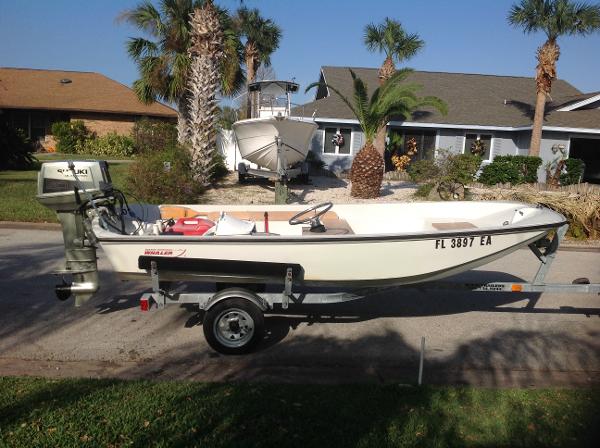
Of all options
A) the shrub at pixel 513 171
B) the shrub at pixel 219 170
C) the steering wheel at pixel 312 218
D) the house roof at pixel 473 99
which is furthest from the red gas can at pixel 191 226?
the house roof at pixel 473 99

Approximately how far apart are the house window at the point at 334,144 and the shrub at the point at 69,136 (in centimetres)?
1594

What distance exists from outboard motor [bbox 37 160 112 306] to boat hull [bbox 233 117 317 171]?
11.6 m

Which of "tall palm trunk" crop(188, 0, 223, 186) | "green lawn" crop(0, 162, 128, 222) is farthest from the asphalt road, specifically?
"tall palm trunk" crop(188, 0, 223, 186)

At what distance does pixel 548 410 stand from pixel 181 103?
21549 millimetres

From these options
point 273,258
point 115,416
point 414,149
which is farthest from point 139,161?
point 414,149

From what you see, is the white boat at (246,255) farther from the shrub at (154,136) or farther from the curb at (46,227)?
the shrub at (154,136)

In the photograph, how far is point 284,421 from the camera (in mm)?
3822

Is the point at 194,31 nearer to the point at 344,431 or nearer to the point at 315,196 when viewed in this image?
the point at 315,196

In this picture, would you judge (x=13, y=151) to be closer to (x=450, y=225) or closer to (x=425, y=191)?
(x=425, y=191)

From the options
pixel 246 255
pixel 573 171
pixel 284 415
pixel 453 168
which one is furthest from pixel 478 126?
pixel 284 415

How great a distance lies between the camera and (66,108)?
32.7 meters

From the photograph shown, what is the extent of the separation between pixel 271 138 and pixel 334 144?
23.6ft

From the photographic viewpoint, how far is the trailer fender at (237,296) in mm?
5172

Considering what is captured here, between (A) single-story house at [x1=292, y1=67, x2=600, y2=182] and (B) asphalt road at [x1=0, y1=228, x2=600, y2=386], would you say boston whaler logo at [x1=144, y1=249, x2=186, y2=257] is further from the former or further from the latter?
(A) single-story house at [x1=292, y1=67, x2=600, y2=182]
